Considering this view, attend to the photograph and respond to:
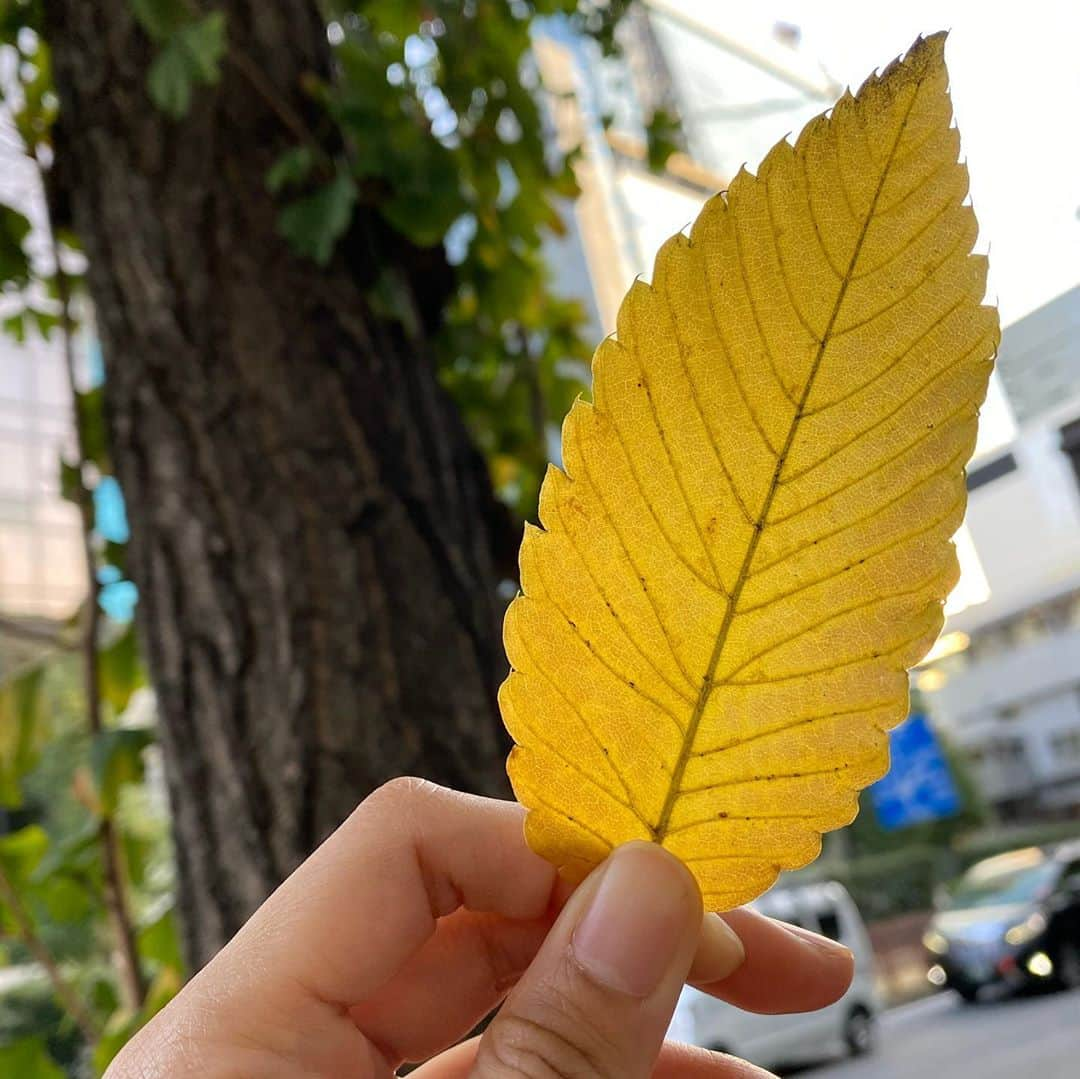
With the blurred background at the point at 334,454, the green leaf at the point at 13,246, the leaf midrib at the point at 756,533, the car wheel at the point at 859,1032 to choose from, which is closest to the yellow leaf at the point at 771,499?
the leaf midrib at the point at 756,533

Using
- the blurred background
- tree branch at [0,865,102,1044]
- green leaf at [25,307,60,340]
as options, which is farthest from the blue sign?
green leaf at [25,307,60,340]

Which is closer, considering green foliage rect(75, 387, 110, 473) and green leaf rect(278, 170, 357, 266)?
green leaf rect(278, 170, 357, 266)

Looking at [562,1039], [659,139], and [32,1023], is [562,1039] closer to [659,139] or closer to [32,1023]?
[32,1023]

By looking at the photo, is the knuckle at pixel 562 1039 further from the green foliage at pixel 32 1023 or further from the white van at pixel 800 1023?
the white van at pixel 800 1023

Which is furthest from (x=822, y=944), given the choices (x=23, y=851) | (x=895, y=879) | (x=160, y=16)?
(x=895, y=879)

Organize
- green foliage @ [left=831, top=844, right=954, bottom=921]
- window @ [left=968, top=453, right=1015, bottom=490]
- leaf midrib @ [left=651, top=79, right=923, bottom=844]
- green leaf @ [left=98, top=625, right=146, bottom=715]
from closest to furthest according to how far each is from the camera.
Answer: leaf midrib @ [left=651, top=79, right=923, bottom=844] < window @ [left=968, top=453, right=1015, bottom=490] < green leaf @ [left=98, top=625, right=146, bottom=715] < green foliage @ [left=831, top=844, right=954, bottom=921]

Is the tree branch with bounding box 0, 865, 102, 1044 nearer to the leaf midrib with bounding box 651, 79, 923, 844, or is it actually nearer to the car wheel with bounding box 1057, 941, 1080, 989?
the leaf midrib with bounding box 651, 79, 923, 844

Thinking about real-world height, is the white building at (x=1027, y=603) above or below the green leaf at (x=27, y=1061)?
above

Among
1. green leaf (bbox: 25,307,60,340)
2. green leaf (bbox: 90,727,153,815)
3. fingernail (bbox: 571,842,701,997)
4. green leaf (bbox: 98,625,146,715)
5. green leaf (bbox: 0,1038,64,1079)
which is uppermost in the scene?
green leaf (bbox: 25,307,60,340)
